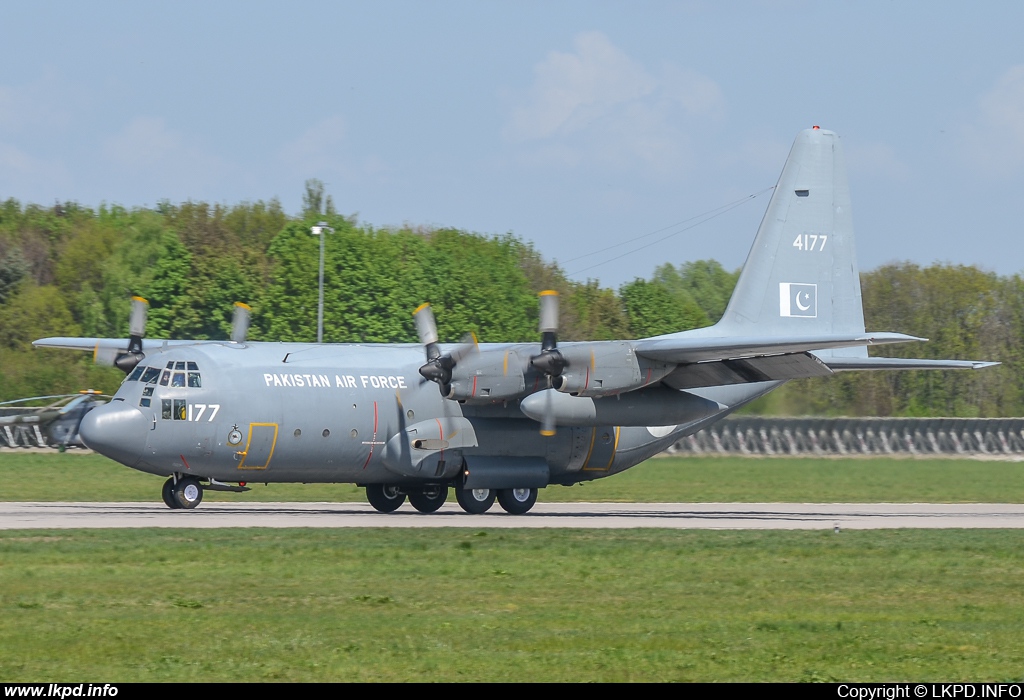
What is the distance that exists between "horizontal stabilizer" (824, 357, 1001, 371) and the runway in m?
3.14

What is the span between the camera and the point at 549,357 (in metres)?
24.9

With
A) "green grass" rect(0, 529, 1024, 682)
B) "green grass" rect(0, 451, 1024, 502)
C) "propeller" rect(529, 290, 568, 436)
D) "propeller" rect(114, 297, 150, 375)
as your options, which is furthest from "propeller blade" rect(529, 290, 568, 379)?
"green grass" rect(0, 451, 1024, 502)

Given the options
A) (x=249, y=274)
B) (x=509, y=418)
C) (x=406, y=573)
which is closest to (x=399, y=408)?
(x=509, y=418)

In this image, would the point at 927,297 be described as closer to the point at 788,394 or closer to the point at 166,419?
the point at 788,394

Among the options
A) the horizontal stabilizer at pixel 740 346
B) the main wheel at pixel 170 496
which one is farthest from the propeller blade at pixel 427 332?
the main wheel at pixel 170 496

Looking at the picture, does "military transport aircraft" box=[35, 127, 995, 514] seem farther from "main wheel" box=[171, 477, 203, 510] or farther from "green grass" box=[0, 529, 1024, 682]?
"green grass" box=[0, 529, 1024, 682]

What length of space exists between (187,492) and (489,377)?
6.38 metres

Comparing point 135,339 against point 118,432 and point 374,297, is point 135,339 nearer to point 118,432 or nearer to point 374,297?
point 118,432

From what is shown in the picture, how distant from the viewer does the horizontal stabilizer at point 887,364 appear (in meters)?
27.2

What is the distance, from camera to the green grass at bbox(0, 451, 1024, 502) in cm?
3306

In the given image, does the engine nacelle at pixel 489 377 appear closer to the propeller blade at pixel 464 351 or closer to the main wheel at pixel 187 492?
the propeller blade at pixel 464 351

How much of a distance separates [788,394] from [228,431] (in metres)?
18.2

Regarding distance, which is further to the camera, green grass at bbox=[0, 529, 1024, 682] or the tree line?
the tree line

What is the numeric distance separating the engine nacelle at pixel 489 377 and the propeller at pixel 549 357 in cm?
54
